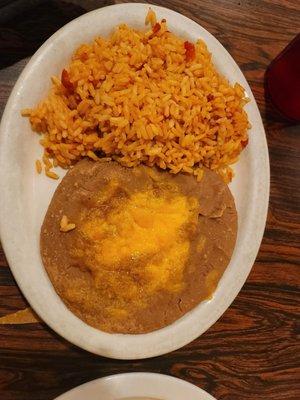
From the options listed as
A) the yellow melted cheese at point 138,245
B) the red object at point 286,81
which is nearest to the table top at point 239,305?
the red object at point 286,81

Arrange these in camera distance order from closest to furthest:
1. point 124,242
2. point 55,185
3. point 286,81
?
point 124,242, point 55,185, point 286,81

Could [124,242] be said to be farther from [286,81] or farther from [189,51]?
[286,81]

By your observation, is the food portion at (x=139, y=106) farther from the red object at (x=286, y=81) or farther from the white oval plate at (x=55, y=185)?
the red object at (x=286, y=81)

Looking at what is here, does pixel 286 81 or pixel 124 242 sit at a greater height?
pixel 286 81

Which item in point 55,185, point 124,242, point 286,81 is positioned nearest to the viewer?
point 124,242

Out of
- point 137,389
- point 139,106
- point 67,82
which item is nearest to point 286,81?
point 139,106

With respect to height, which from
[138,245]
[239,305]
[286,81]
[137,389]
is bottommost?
[137,389]

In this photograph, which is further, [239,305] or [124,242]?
[239,305]
